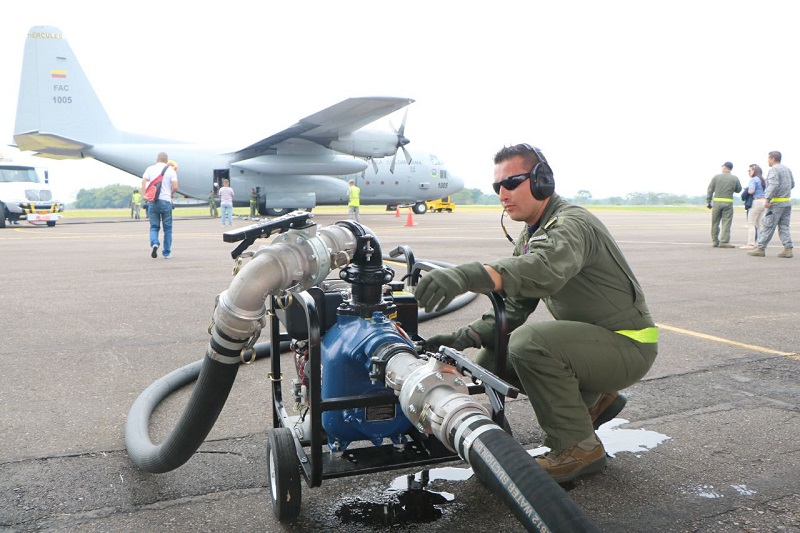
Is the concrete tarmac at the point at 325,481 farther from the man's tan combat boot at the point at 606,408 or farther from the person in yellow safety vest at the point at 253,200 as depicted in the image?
the person in yellow safety vest at the point at 253,200

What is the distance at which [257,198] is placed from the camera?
27.1m

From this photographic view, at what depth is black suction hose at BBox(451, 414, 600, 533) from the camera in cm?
136

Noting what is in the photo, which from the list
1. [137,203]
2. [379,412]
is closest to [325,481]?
[379,412]

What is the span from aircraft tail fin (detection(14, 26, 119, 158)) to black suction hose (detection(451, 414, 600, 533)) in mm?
30510

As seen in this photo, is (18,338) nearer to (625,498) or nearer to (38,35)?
(625,498)

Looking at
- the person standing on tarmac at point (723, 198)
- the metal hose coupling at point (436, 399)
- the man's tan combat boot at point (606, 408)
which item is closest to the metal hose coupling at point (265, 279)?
the metal hose coupling at point (436, 399)

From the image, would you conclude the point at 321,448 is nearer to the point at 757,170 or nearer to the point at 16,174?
the point at 757,170

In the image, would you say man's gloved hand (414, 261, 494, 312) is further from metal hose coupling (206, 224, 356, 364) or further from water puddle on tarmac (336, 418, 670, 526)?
water puddle on tarmac (336, 418, 670, 526)

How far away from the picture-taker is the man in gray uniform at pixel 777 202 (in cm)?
1221

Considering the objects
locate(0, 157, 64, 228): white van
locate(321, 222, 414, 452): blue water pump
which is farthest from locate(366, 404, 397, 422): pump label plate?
locate(0, 157, 64, 228): white van

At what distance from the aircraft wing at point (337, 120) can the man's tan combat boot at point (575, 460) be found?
1963 cm

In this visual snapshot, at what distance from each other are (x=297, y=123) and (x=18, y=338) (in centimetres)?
1884

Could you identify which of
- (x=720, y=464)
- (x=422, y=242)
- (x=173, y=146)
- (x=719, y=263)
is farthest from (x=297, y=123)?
(x=720, y=464)

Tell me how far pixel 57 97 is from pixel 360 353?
31.4m
